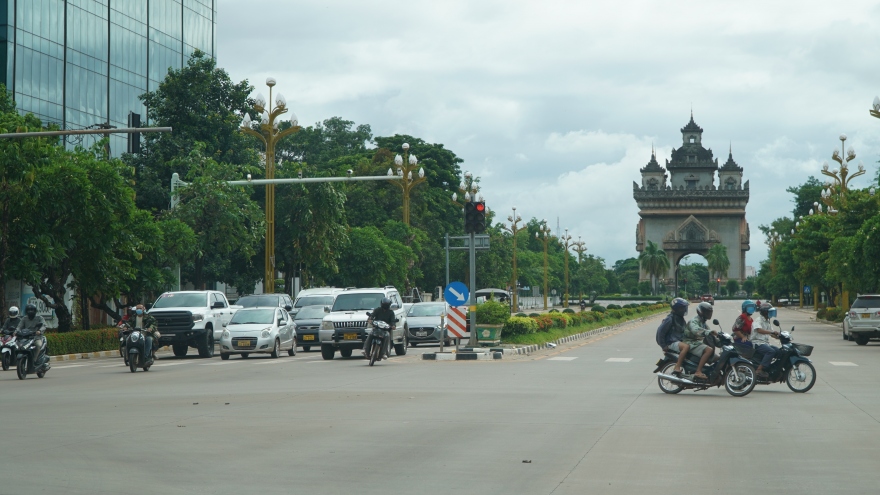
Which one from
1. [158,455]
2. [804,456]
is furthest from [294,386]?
[804,456]

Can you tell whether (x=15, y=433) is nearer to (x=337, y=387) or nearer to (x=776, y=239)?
(x=337, y=387)

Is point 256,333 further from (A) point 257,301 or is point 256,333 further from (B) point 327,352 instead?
(A) point 257,301

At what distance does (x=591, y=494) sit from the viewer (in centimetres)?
846

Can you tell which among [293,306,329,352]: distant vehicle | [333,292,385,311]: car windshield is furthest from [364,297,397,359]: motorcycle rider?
[293,306,329,352]: distant vehicle

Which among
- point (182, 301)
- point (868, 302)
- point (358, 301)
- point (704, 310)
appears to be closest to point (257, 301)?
point (182, 301)

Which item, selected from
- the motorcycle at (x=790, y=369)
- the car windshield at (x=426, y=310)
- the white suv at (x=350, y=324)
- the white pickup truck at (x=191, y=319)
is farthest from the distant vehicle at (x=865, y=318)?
the white pickup truck at (x=191, y=319)

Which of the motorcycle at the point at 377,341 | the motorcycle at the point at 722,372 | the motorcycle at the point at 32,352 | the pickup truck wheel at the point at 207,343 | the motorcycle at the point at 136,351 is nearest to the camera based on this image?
the motorcycle at the point at 722,372

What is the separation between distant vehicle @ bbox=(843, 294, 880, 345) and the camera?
1470 inches

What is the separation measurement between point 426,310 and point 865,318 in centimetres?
1519

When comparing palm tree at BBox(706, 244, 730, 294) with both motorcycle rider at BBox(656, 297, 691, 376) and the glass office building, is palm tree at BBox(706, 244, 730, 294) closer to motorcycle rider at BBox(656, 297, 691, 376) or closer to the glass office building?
the glass office building

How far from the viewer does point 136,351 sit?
82.2 feet

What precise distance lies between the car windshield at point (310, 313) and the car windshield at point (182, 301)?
3978 mm

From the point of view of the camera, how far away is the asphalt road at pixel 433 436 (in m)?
9.09

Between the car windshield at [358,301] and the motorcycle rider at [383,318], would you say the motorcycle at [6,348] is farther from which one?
the car windshield at [358,301]
